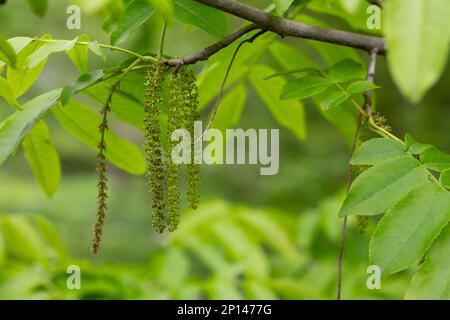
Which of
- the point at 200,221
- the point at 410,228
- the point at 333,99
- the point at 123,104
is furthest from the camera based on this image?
the point at 200,221

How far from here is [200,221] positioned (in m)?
2.60

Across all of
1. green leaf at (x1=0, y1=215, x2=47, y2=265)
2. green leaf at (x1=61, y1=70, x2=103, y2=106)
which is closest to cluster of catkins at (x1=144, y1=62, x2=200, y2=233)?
green leaf at (x1=61, y1=70, x2=103, y2=106)

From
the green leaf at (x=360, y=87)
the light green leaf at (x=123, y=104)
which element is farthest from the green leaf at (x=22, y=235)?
the green leaf at (x=360, y=87)

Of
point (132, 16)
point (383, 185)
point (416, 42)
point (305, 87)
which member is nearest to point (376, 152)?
point (383, 185)

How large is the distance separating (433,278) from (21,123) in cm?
76

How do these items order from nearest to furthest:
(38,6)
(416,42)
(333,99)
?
(416,42) → (38,6) → (333,99)

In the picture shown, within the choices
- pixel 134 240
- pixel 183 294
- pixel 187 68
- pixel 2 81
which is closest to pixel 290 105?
pixel 183 294

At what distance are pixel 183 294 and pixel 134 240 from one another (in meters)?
4.26

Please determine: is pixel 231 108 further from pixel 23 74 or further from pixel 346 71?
pixel 23 74

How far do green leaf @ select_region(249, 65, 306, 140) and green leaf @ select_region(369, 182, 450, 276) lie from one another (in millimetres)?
820

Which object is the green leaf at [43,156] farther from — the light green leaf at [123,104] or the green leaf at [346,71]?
the green leaf at [346,71]

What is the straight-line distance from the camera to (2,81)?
1138mm

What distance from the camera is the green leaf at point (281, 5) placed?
1.07 meters

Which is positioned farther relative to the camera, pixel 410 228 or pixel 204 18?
pixel 204 18
